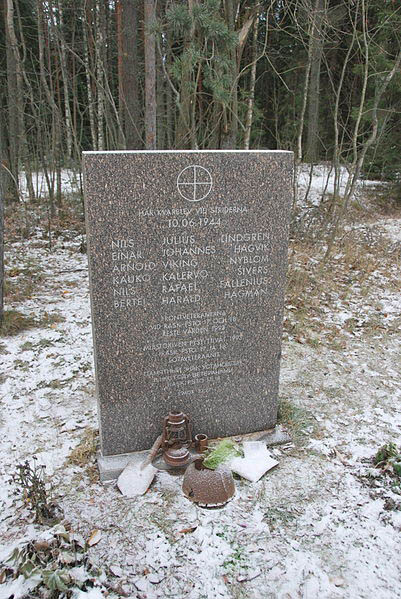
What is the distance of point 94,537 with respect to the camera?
247 centimetres

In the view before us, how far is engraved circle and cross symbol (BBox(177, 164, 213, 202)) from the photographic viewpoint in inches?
110

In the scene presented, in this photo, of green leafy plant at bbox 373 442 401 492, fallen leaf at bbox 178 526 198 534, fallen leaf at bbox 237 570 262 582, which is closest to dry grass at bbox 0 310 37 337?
fallen leaf at bbox 178 526 198 534

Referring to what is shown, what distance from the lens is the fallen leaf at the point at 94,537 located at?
2.43 m

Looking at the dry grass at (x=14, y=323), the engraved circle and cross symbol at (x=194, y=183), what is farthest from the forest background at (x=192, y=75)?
the engraved circle and cross symbol at (x=194, y=183)

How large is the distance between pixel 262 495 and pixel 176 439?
0.64m

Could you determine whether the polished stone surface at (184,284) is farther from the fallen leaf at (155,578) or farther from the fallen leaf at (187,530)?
the fallen leaf at (155,578)

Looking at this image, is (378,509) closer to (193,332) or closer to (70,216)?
(193,332)

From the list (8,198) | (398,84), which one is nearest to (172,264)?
(8,198)

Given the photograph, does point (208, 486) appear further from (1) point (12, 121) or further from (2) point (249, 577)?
(1) point (12, 121)

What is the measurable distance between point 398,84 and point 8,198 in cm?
1014

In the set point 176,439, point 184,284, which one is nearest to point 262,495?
point 176,439

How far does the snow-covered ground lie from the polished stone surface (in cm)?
49

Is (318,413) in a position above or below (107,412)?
below

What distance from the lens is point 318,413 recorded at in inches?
150
